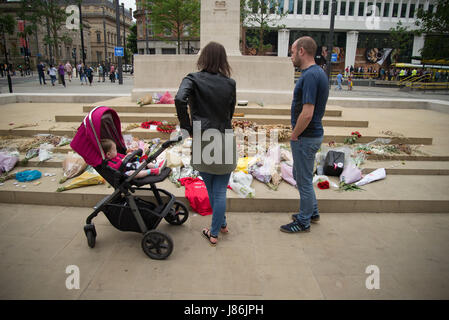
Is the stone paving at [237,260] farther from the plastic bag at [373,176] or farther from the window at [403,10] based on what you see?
the window at [403,10]

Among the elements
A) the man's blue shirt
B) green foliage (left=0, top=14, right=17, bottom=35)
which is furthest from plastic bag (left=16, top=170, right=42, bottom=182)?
green foliage (left=0, top=14, right=17, bottom=35)

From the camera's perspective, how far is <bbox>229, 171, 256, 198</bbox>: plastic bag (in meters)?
3.91

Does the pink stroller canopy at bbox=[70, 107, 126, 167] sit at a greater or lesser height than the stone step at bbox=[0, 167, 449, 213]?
greater

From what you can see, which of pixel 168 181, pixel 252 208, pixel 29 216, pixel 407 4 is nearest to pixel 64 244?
pixel 29 216

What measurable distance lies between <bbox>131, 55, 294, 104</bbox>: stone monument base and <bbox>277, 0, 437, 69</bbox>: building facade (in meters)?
36.6

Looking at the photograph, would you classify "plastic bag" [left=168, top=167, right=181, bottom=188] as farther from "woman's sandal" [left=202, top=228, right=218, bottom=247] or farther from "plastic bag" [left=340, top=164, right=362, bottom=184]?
"plastic bag" [left=340, top=164, right=362, bottom=184]

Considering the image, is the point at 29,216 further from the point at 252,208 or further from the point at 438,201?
the point at 438,201

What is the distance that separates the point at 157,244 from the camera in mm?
2836

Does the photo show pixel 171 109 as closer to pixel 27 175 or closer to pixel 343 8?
pixel 27 175

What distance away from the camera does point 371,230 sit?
11.4 feet

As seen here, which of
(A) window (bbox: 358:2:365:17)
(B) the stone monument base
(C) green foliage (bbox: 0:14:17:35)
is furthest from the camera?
(A) window (bbox: 358:2:365:17)

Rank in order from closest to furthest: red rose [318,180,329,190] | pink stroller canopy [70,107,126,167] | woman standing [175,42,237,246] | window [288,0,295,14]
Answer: woman standing [175,42,237,246], pink stroller canopy [70,107,126,167], red rose [318,180,329,190], window [288,0,295,14]

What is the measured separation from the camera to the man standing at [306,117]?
9.29 ft

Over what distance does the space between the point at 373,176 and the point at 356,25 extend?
1801 inches
